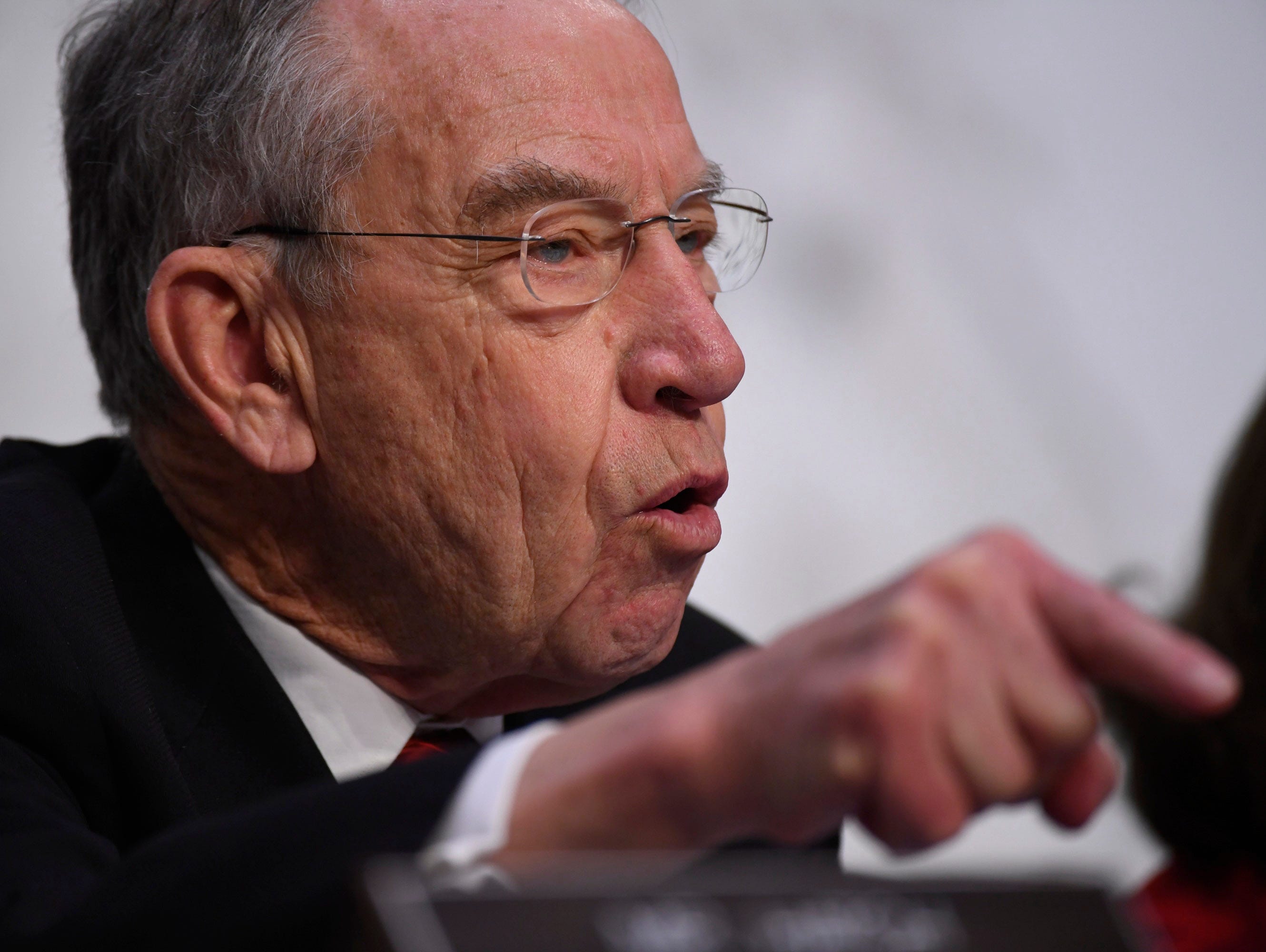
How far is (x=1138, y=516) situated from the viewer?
298 centimetres

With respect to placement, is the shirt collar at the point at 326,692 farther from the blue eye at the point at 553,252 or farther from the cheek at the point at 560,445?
the blue eye at the point at 553,252

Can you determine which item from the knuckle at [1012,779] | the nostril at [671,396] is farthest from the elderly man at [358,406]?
the knuckle at [1012,779]

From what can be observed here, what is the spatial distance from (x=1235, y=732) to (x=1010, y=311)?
1.86 m

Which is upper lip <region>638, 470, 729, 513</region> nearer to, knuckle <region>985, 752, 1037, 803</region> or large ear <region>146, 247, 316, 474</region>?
large ear <region>146, 247, 316, 474</region>

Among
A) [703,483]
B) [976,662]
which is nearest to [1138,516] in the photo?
[703,483]

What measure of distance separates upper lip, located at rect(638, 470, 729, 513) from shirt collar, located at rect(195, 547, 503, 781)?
383mm

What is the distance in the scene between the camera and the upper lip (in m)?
1.19

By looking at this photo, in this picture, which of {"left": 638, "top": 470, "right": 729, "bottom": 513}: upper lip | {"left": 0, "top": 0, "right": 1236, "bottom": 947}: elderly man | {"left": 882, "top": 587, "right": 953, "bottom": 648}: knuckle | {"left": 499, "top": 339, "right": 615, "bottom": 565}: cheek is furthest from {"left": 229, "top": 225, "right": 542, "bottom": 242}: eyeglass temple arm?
{"left": 882, "top": 587, "right": 953, "bottom": 648}: knuckle

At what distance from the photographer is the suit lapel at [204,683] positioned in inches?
46.6

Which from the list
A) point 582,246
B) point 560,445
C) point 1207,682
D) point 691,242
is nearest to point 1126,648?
point 1207,682

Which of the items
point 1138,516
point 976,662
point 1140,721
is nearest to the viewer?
point 976,662

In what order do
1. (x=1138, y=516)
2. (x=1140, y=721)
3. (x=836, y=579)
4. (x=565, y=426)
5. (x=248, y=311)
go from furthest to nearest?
(x=1138, y=516) < (x=836, y=579) < (x=1140, y=721) < (x=248, y=311) < (x=565, y=426)

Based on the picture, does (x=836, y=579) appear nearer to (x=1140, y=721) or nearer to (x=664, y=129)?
(x=1140, y=721)

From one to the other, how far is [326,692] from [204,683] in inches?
5.3
